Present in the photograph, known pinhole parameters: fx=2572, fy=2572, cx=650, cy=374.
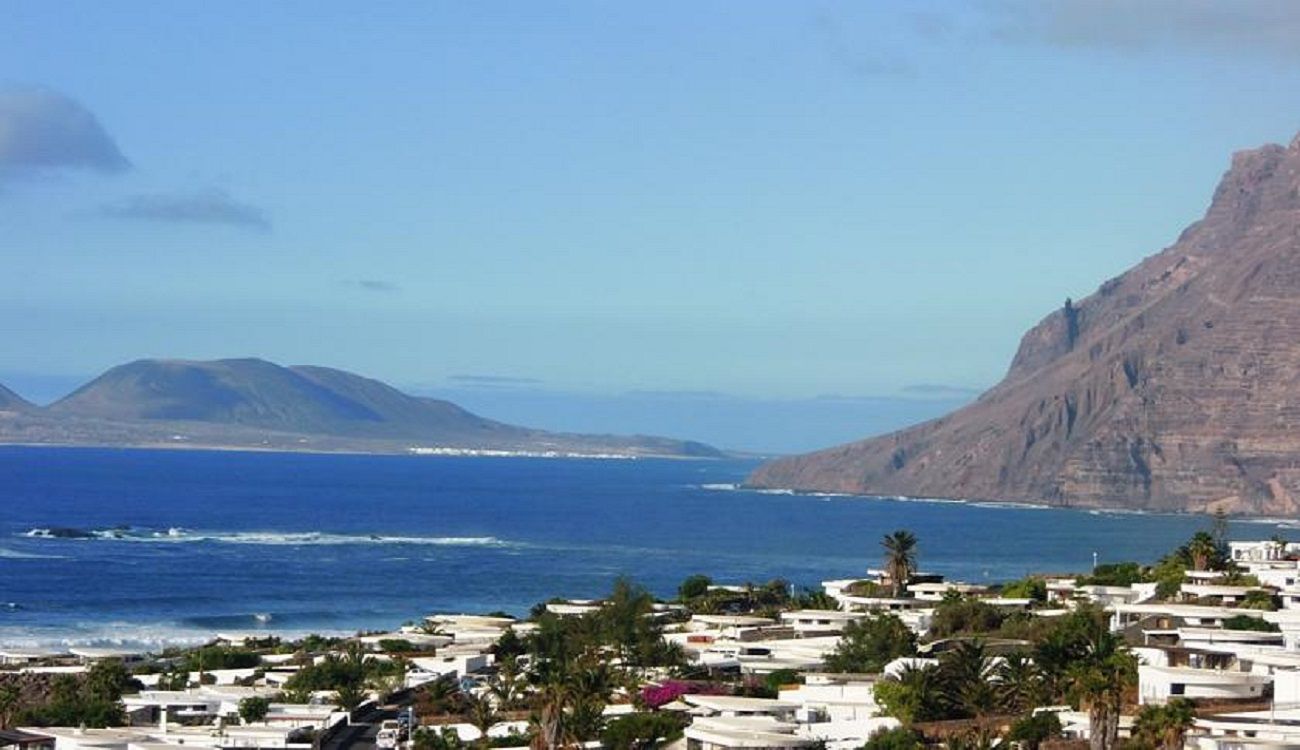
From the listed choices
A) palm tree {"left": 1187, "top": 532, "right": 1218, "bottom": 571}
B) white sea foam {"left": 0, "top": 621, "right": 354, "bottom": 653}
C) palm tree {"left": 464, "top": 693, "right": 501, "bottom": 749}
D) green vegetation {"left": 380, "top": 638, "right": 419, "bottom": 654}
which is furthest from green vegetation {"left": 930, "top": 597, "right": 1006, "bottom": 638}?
white sea foam {"left": 0, "top": 621, "right": 354, "bottom": 653}

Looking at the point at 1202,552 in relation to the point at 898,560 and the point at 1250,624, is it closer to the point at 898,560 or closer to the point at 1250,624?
the point at 898,560

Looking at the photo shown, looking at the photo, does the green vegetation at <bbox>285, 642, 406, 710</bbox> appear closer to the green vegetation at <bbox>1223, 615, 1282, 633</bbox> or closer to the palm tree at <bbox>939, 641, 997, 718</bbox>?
the palm tree at <bbox>939, 641, 997, 718</bbox>

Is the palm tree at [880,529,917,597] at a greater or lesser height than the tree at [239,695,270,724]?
greater

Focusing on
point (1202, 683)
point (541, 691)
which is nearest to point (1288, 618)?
point (1202, 683)

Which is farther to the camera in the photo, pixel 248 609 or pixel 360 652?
pixel 248 609

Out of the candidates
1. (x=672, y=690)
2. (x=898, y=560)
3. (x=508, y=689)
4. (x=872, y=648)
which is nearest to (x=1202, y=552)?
(x=898, y=560)

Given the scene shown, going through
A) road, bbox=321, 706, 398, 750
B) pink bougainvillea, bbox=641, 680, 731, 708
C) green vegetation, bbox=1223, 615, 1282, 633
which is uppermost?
green vegetation, bbox=1223, 615, 1282, 633

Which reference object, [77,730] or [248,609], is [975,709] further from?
[248,609]
